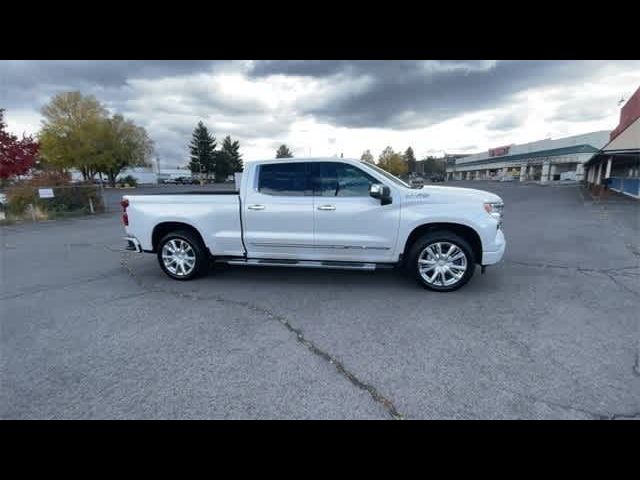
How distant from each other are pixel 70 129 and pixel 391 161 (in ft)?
193

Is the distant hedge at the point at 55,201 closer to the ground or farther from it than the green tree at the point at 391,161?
closer to the ground

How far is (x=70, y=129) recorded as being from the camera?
121 ft

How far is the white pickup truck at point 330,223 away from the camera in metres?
4.30

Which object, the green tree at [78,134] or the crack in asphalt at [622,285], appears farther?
the green tree at [78,134]

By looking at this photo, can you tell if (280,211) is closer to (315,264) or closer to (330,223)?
(330,223)

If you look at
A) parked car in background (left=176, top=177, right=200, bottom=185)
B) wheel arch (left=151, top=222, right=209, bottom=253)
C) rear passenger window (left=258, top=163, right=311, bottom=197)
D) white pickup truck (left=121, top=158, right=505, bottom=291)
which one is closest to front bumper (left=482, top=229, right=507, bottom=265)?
white pickup truck (left=121, top=158, right=505, bottom=291)

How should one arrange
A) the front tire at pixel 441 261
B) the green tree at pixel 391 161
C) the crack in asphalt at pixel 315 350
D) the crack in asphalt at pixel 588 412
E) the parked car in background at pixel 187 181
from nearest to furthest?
1. the crack in asphalt at pixel 588 412
2. the crack in asphalt at pixel 315 350
3. the front tire at pixel 441 261
4. the parked car in background at pixel 187 181
5. the green tree at pixel 391 161

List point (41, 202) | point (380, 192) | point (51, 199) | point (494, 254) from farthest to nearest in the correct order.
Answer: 1. point (51, 199)
2. point (41, 202)
3. point (494, 254)
4. point (380, 192)

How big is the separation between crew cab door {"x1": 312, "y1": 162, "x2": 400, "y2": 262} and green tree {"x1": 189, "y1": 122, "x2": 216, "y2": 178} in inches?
2646

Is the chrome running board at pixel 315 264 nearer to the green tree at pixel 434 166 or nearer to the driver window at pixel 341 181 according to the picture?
the driver window at pixel 341 181

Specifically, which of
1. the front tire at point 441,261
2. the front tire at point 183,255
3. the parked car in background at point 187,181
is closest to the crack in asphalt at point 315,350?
the front tire at point 183,255

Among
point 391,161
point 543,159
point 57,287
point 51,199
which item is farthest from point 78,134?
point 543,159

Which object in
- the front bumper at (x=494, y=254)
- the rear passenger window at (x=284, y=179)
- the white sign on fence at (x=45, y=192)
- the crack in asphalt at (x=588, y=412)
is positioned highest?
the rear passenger window at (x=284, y=179)
